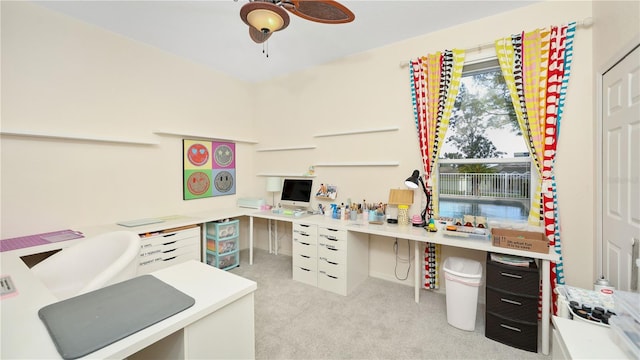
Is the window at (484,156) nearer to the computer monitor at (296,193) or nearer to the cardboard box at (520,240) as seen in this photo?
the cardboard box at (520,240)

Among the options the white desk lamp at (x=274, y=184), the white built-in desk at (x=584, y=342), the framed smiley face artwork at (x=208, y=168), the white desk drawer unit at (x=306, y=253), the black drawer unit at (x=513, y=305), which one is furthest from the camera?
the white desk lamp at (x=274, y=184)

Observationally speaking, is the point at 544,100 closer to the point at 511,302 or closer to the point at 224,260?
the point at 511,302

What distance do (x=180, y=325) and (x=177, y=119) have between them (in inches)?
118

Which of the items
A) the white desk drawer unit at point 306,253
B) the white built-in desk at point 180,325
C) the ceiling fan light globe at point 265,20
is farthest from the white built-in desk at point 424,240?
the ceiling fan light globe at point 265,20

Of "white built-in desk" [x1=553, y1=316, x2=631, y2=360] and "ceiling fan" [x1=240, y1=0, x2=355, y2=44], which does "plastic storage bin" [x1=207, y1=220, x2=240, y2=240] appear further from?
"white built-in desk" [x1=553, y1=316, x2=631, y2=360]

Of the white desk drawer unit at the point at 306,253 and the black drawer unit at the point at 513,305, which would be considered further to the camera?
the white desk drawer unit at the point at 306,253

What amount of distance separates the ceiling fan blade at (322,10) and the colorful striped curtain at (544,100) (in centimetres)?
174

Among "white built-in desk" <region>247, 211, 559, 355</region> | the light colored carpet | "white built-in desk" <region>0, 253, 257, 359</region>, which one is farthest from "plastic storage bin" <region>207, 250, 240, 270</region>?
"white built-in desk" <region>0, 253, 257, 359</region>

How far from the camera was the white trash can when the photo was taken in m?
2.01

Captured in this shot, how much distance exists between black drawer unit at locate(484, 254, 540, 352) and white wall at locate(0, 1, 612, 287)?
2.02ft

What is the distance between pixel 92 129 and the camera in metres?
2.58

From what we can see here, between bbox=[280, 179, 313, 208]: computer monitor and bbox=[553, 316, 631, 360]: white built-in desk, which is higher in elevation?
bbox=[280, 179, 313, 208]: computer monitor

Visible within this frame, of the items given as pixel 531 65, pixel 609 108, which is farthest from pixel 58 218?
pixel 609 108

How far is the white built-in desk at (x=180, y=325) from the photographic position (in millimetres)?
819
